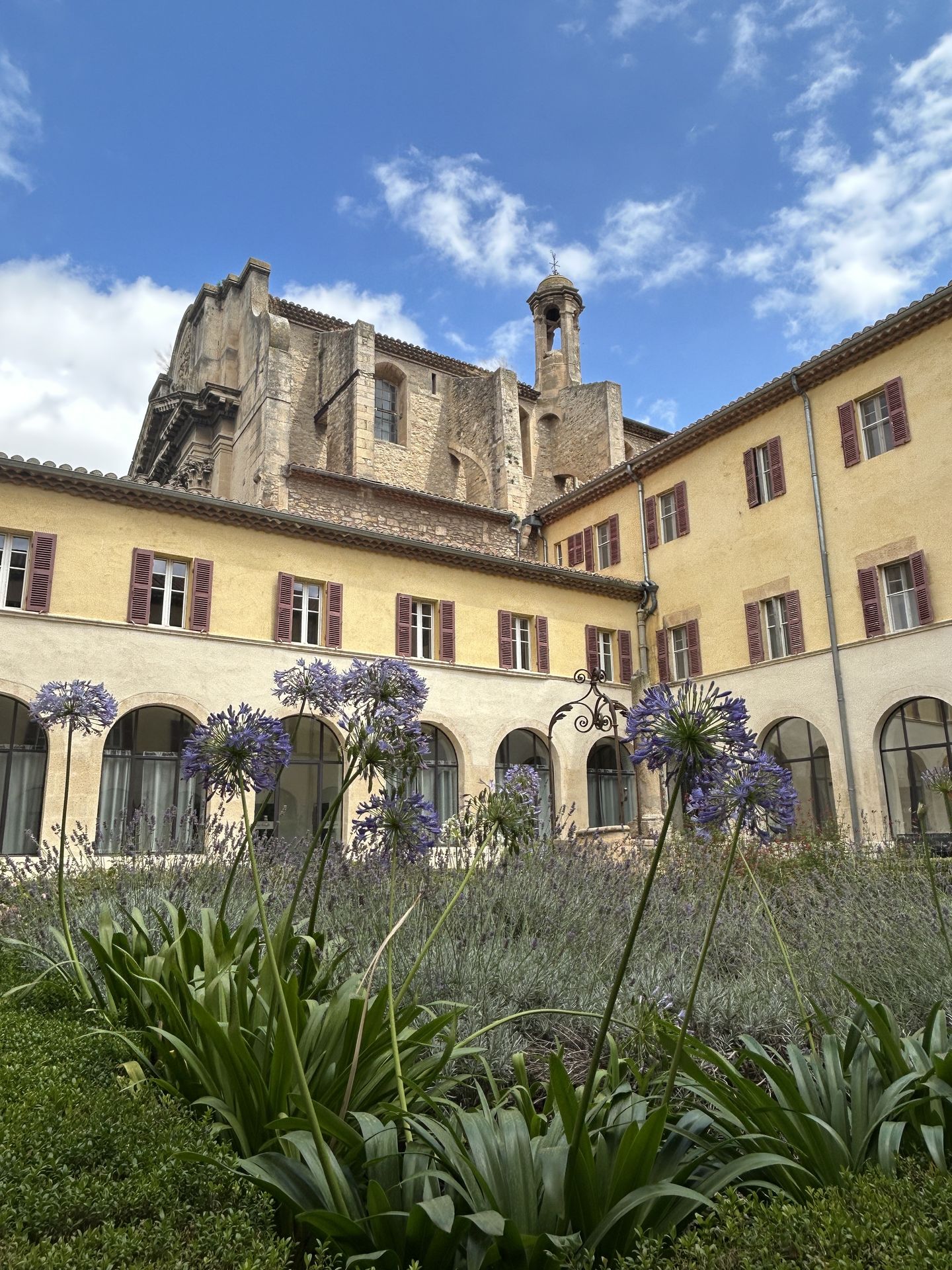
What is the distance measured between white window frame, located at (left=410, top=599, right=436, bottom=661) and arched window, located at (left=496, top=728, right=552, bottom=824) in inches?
108

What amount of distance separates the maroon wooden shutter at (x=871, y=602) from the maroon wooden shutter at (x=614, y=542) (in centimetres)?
720

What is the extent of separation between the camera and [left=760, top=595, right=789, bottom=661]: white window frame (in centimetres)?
1838

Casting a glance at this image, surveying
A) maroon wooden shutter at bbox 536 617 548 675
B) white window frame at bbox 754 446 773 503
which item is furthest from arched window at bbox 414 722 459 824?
white window frame at bbox 754 446 773 503

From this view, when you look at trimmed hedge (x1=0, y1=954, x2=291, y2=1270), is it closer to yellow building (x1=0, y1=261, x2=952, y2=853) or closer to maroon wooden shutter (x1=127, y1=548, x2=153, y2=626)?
yellow building (x1=0, y1=261, x2=952, y2=853)

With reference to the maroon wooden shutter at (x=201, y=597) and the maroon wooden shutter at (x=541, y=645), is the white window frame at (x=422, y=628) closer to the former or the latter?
the maroon wooden shutter at (x=541, y=645)

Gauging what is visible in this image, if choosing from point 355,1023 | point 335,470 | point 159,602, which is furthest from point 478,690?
point 355,1023

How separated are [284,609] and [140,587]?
8.94ft

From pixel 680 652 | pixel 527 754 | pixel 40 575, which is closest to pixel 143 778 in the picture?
pixel 40 575

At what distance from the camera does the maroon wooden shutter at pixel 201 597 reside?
51.3 ft

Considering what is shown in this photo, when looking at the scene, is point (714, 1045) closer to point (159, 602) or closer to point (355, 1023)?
point (355, 1023)

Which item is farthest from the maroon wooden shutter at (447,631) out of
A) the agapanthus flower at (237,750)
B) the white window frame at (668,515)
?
the agapanthus flower at (237,750)

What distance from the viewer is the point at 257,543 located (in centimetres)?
1661

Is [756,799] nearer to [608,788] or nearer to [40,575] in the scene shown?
[40,575]

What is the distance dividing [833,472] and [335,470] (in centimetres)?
1462
